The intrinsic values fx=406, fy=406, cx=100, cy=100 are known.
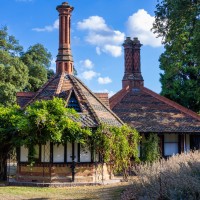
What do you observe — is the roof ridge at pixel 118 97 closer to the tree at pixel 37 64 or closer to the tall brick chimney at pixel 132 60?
the tall brick chimney at pixel 132 60

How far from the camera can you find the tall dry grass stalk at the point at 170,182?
934cm

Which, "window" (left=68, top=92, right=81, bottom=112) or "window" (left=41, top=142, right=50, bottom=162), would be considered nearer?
"window" (left=41, top=142, right=50, bottom=162)

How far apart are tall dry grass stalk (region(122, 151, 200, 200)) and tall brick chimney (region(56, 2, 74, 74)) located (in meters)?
11.5

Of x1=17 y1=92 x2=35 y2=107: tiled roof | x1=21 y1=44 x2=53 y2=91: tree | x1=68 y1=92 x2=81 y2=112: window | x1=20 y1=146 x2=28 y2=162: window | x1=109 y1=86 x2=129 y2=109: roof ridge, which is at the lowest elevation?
x1=20 y1=146 x2=28 y2=162: window

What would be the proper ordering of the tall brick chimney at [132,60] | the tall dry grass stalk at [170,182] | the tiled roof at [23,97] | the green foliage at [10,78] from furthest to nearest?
the green foliage at [10,78] < the tall brick chimney at [132,60] < the tiled roof at [23,97] < the tall dry grass stalk at [170,182]

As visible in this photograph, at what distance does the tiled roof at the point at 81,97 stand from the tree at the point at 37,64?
16.6m

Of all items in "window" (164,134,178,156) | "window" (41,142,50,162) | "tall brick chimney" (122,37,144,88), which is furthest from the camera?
"tall brick chimney" (122,37,144,88)

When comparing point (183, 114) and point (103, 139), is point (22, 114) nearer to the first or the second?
point (103, 139)

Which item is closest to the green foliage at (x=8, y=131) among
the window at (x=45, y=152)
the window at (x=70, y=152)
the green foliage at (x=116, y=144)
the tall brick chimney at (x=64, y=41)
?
the window at (x=45, y=152)

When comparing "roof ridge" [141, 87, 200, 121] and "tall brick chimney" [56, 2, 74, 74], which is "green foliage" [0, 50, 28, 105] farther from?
"roof ridge" [141, 87, 200, 121]

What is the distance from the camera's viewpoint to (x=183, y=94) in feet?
104

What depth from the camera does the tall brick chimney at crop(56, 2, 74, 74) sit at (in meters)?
23.3

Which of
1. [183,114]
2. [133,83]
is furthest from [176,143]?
[133,83]

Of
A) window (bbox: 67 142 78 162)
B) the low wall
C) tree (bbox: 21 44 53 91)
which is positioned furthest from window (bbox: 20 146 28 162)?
tree (bbox: 21 44 53 91)
